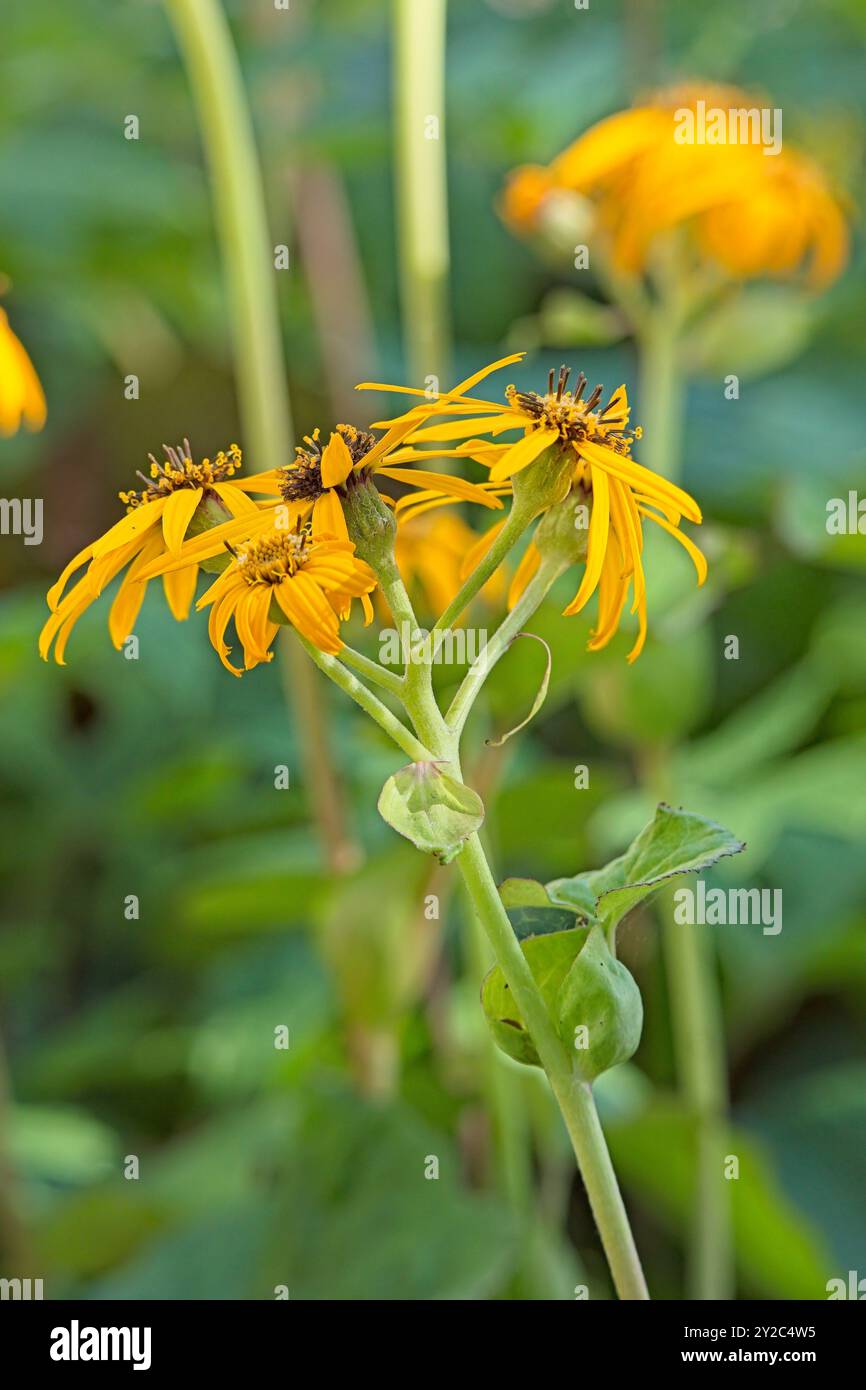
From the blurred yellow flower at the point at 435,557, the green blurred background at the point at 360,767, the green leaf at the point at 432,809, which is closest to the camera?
the green leaf at the point at 432,809

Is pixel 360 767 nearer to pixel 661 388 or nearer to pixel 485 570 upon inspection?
pixel 661 388

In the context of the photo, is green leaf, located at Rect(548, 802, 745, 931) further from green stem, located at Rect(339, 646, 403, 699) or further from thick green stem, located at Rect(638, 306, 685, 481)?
thick green stem, located at Rect(638, 306, 685, 481)

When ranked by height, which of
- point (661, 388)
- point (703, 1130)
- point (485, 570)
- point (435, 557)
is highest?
point (661, 388)

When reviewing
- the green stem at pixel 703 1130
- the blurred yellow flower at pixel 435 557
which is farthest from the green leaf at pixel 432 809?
the green stem at pixel 703 1130

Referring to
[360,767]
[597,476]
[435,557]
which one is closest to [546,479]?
[597,476]

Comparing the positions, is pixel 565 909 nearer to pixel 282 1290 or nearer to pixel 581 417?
pixel 581 417

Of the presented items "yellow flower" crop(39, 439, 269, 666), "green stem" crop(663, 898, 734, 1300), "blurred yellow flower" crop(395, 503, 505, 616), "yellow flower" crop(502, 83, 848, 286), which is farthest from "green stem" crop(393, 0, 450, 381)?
"yellow flower" crop(39, 439, 269, 666)

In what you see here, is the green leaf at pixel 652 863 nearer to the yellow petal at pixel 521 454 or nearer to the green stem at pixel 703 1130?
the yellow petal at pixel 521 454
